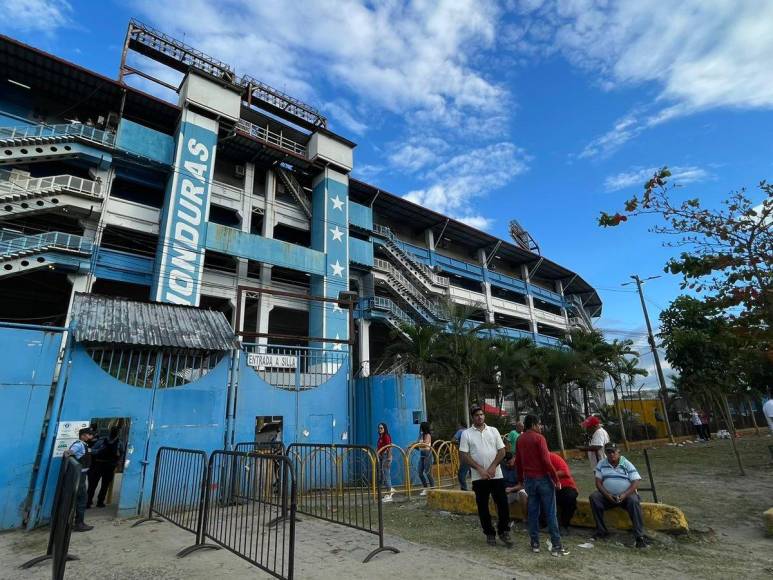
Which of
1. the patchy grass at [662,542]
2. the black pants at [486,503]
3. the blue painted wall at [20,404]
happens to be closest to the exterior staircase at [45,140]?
the blue painted wall at [20,404]

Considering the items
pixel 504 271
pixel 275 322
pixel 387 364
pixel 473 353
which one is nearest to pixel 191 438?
pixel 473 353

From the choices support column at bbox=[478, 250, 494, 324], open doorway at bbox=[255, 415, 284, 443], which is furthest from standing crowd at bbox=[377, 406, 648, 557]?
support column at bbox=[478, 250, 494, 324]

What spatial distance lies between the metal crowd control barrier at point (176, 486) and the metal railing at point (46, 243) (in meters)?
14.7

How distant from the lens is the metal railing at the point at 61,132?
19531mm

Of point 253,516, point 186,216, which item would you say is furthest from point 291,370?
point 186,216

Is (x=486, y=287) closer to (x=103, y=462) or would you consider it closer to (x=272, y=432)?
(x=272, y=432)

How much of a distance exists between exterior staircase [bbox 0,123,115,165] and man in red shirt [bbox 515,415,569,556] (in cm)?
2280

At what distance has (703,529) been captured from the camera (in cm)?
579

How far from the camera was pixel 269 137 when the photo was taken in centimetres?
2748

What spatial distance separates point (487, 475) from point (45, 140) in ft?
76.0

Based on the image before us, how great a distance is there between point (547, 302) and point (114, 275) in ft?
134

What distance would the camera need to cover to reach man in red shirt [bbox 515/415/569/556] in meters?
5.21

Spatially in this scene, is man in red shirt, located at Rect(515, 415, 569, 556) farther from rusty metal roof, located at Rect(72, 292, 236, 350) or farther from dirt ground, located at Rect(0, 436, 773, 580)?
rusty metal roof, located at Rect(72, 292, 236, 350)

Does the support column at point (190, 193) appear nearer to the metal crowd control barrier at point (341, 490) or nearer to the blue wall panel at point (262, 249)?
the blue wall panel at point (262, 249)
